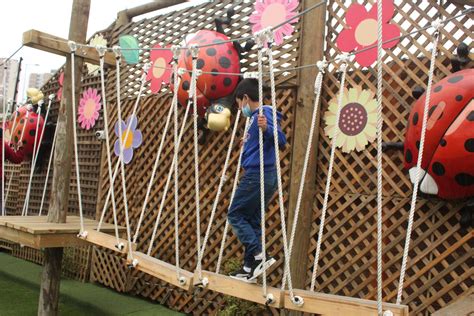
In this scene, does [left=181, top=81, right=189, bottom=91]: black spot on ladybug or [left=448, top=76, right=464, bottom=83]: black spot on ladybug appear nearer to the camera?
[left=448, top=76, right=464, bottom=83]: black spot on ladybug

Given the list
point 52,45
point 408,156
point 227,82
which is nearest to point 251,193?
point 408,156

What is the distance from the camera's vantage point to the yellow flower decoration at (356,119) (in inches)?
106

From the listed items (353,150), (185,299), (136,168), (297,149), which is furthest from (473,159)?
(136,168)

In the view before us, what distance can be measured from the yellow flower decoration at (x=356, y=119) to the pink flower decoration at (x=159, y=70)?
5.55 feet

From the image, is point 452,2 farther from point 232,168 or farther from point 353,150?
point 232,168

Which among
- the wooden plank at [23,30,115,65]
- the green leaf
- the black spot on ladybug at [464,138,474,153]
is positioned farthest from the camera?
the green leaf

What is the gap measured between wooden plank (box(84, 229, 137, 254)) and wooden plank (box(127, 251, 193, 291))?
71mm

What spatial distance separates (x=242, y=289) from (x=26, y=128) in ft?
13.5

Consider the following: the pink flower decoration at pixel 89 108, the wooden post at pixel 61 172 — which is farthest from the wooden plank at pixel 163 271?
the pink flower decoration at pixel 89 108

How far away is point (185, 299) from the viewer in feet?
12.3

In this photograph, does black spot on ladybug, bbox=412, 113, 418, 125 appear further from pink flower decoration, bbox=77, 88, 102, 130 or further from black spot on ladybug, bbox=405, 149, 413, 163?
pink flower decoration, bbox=77, 88, 102, 130

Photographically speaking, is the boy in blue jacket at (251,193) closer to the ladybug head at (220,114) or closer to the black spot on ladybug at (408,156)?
the black spot on ladybug at (408,156)

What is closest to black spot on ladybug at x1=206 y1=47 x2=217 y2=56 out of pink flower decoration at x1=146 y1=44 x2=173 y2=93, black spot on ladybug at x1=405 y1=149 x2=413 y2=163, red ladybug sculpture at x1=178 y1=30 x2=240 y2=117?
red ladybug sculpture at x1=178 y1=30 x2=240 y2=117

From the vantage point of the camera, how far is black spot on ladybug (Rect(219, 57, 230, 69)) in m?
3.21
